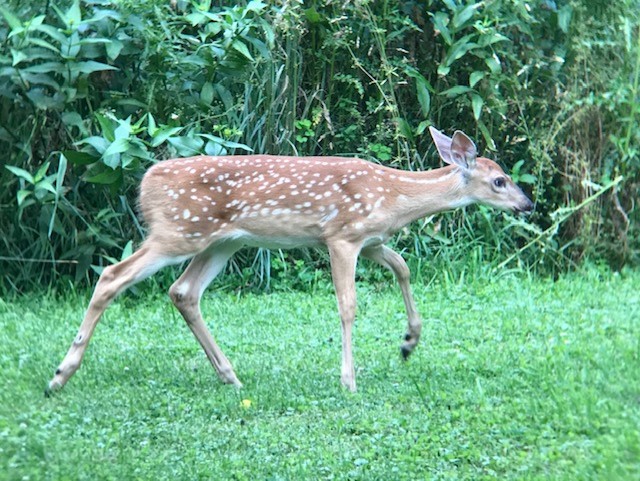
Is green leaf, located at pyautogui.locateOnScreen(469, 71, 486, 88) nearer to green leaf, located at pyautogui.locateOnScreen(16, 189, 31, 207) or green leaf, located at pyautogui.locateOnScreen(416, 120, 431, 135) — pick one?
green leaf, located at pyautogui.locateOnScreen(416, 120, 431, 135)

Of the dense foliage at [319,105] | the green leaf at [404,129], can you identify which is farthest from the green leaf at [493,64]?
the green leaf at [404,129]

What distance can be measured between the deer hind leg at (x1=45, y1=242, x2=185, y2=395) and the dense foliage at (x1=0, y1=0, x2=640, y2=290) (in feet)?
6.34

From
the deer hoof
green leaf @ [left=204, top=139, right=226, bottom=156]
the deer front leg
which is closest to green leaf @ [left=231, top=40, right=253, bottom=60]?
green leaf @ [left=204, top=139, right=226, bottom=156]

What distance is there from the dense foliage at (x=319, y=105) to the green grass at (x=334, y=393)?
89 cm

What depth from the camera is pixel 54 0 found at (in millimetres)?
9344

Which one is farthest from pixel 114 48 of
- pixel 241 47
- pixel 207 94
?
pixel 241 47

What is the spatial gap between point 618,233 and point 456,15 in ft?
8.12

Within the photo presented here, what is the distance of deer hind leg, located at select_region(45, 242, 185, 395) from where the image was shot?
6.69m

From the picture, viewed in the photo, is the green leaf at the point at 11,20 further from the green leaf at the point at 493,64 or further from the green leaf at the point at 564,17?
the green leaf at the point at 564,17

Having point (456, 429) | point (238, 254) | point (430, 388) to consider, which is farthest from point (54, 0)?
point (456, 429)

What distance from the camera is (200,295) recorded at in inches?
288

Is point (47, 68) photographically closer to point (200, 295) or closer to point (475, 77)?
point (200, 295)

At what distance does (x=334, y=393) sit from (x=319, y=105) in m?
4.46

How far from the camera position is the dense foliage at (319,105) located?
9141 millimetres
